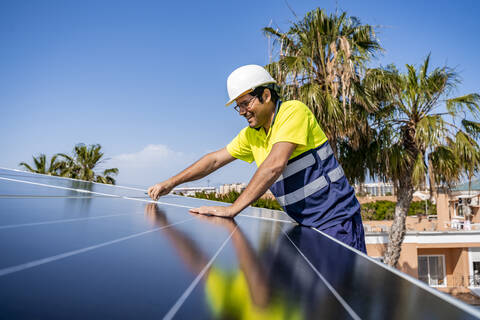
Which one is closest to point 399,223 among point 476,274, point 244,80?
point 244,80

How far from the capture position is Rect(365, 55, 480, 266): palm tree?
8.98 m

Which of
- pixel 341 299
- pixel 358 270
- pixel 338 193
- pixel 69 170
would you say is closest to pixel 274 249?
pixel 358 270

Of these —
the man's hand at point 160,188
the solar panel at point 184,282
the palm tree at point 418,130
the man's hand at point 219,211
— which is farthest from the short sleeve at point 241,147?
the palm tree at point 418,130

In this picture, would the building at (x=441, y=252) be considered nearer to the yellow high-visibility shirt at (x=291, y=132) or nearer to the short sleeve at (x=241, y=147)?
the short sleeve at (x=241, y=147)

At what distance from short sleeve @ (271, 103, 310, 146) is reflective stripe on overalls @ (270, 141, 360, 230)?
0.69 feet

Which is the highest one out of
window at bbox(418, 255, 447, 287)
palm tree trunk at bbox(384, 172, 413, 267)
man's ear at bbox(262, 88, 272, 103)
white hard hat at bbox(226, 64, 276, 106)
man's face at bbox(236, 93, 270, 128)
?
white hard hat at bbox(226, 64, 276, 106)

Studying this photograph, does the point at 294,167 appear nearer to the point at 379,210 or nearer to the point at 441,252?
the point at 441,252

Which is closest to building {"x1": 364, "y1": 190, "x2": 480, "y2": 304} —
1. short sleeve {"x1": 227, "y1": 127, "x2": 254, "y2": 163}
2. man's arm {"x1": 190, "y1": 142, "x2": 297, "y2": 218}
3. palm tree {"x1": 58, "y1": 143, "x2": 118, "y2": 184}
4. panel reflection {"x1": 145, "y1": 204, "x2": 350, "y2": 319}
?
short sleeve {"x1": 227, "y1": 127, "x2": 254, "y2": 163}

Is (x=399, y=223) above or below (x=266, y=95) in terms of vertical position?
below

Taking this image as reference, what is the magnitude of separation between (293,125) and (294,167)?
344mm

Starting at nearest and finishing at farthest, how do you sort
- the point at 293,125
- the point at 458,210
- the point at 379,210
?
the point at 293,125 < the point at 379,210 < the point at 458,210

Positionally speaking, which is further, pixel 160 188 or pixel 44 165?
pixel 44 165

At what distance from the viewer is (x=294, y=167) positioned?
7.72 ft

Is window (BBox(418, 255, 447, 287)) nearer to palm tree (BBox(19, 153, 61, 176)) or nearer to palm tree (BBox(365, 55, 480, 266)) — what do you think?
palm tree (BBox(365, 55, 480, 266))
